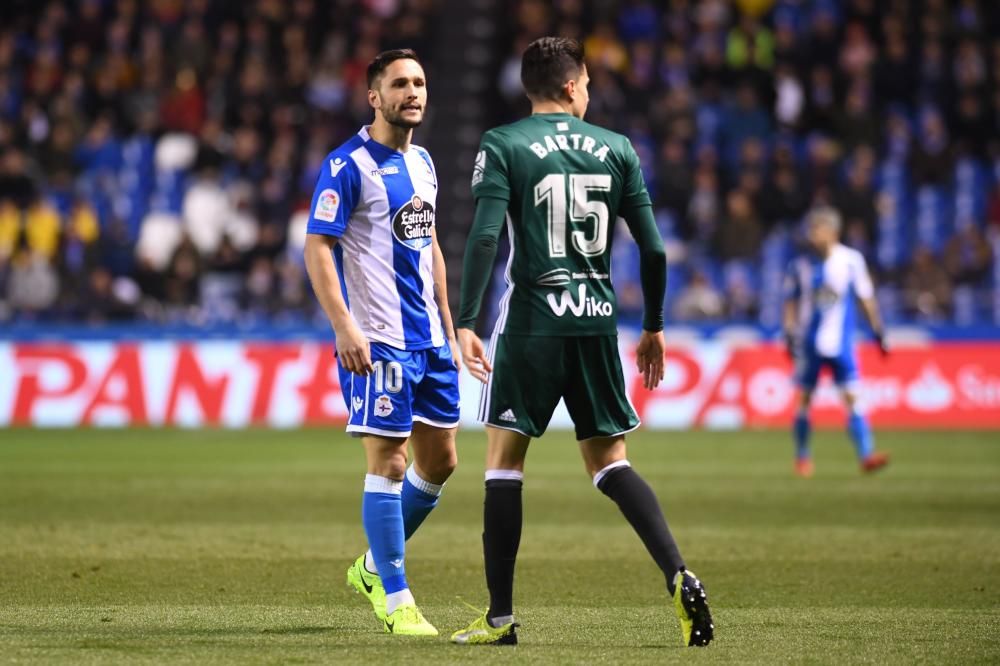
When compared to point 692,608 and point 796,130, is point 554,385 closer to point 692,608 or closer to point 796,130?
point 692,608

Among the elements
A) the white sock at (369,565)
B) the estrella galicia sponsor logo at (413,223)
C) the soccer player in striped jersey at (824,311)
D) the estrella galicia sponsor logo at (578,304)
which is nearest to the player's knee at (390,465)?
the white sock at (369,565)

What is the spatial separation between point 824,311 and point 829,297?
15 cm

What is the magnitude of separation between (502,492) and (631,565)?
3.02 m

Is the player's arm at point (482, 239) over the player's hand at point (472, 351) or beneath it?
over

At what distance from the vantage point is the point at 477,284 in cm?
613

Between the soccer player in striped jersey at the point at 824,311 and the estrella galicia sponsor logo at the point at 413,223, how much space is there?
28.8 ft

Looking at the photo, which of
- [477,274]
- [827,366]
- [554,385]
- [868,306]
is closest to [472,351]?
[477,274]

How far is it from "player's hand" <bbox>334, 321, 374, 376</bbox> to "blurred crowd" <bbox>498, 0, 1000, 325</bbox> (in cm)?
1493

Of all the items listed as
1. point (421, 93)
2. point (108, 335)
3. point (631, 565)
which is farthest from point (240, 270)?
point (421, 93)

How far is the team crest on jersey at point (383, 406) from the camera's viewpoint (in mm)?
6641

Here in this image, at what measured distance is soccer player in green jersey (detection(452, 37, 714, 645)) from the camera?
6277 millimetres

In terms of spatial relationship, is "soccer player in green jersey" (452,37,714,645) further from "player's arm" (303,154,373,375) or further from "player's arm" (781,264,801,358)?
"player's arm" (781,264,801,358)

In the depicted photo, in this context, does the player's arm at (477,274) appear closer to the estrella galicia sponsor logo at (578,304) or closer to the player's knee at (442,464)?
the estrella galicia sponsor logo at (578,304)

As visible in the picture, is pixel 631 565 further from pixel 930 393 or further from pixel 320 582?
pixel 930 393
